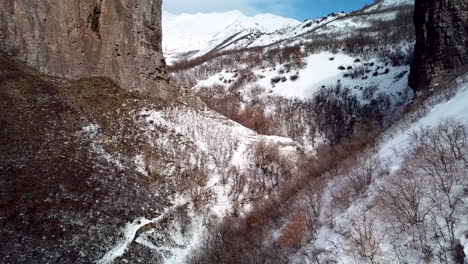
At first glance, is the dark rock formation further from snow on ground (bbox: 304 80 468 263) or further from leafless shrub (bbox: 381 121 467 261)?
leafless shrub (bbox: 381 121 467 261)

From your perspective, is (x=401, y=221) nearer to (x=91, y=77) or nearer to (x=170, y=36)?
(x=91, y=77)

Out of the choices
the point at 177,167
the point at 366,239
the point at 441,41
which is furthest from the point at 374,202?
the point at 441,41

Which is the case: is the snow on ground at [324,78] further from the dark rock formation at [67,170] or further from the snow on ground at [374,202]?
the dark rock formation at [67,170]

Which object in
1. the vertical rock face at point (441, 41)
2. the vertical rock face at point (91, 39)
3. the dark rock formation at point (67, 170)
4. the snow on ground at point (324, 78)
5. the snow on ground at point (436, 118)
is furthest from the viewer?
the snow on ground at point (324, 78)

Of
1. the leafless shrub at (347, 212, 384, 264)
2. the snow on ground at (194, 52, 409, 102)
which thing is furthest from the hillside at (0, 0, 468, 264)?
the snow on ground at (194, 52, 409, 102)

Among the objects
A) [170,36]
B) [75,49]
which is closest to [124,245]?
[75,49]

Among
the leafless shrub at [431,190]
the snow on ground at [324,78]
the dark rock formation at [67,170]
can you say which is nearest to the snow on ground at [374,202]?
the leafless shrub at [431,190]

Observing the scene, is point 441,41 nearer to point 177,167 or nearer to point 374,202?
point 374,202
